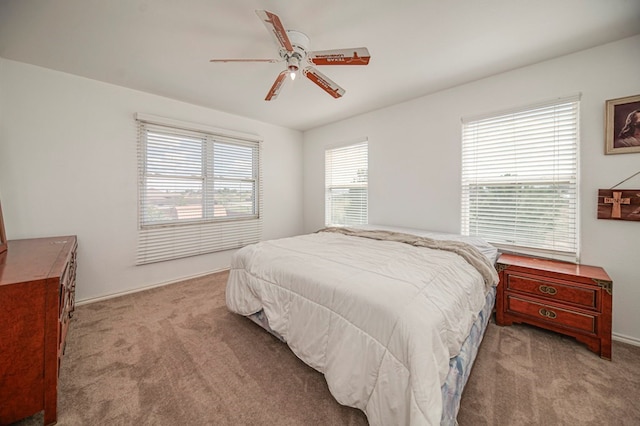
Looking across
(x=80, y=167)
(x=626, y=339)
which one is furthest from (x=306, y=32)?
(x=626, y=339)

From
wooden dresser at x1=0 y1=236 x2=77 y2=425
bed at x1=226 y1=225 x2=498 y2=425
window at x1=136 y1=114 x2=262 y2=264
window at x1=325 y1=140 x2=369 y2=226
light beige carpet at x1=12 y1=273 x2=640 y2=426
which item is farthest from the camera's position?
window at x1=325 y1=140 x2=369 y2=226

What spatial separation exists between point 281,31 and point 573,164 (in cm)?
283

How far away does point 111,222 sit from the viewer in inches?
114

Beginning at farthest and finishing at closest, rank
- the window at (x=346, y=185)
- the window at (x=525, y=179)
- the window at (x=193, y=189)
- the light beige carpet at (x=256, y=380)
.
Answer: the window at (x=346, y=185) < the window at (x=193, y=189) < the window at (x=525, y=179) < the light beige carpet at (x=256, y=380)

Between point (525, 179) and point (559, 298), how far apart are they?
3.88 ft

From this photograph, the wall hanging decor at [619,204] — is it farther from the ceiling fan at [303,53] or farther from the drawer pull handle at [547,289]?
the ceiling fan at [303,53]

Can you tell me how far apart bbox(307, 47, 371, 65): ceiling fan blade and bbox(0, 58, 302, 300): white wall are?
8.13 ft

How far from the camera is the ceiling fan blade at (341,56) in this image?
1.70m

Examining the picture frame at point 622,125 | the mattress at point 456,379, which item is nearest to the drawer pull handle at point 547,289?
the mattress at point 456,379

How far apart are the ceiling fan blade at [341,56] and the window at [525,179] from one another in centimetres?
183

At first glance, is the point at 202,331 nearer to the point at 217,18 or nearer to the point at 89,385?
the point at 89,385

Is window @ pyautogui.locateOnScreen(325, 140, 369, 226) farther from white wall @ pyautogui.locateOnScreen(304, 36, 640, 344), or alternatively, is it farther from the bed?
the bed

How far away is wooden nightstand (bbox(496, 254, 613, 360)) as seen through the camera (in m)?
1.81

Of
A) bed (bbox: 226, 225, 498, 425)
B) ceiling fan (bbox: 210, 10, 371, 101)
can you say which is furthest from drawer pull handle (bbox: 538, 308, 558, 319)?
ceiling fan (bbox: 210, 10, 371, 101)
